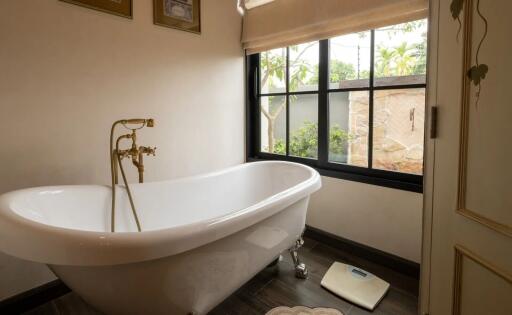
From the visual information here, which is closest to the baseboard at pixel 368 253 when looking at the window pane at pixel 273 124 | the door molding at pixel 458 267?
the window pane at pixel 273 124

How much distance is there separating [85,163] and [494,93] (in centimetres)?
185

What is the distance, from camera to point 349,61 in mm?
2014

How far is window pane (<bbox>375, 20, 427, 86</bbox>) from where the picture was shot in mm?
1678

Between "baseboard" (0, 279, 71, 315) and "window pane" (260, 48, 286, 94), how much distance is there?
205 centimetres

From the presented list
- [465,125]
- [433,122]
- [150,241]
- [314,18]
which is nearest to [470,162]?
[465,125]

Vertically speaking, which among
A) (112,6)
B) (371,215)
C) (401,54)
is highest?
(112,6)

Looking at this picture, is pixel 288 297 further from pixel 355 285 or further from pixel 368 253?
pixel 368 253

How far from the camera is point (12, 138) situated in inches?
55.8

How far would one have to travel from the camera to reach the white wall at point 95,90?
143 centimetres

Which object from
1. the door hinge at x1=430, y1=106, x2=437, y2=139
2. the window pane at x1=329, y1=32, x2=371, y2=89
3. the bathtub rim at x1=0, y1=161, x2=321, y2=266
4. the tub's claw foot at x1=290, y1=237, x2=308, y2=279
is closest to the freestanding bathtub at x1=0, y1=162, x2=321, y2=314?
the bathtub rim at x1=0, y1=161, x2=321, y2=266

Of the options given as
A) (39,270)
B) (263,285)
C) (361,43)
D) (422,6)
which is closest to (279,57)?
(361,43)

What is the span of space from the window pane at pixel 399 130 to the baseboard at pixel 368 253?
0.55 meters

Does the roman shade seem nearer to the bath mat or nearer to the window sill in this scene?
the window sill

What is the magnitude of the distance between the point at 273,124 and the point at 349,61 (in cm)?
87
